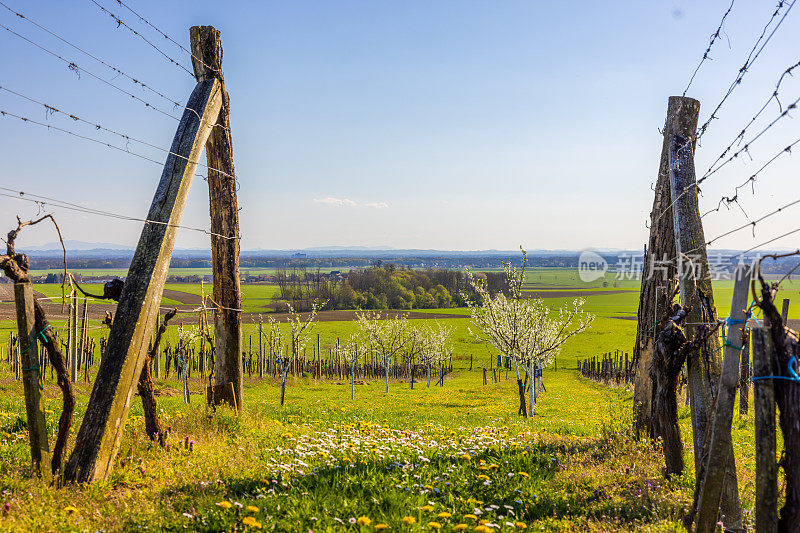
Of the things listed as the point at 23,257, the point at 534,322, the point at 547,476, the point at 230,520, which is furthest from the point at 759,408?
the point at 534,322

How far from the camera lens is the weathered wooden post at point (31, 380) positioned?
450 cm

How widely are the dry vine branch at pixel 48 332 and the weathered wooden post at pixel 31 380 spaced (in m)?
0.07

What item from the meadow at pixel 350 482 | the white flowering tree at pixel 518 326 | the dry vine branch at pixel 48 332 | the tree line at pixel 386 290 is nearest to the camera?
the meadow at pixel 350 482

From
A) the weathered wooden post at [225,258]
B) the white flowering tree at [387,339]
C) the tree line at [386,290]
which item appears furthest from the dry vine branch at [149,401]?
the tree line at [386,290]

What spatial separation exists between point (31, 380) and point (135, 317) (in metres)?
1.00

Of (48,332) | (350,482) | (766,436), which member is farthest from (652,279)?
(48,332)

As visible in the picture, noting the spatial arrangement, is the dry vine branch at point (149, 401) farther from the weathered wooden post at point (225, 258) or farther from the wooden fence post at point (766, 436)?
the wooden fence post at point (766, 436)

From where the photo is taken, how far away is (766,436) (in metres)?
3.31

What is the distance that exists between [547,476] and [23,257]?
18.7ft

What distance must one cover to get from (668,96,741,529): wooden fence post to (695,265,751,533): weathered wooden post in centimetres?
56

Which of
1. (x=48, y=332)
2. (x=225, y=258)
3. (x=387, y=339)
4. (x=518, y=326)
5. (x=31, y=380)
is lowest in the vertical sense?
(x=387, y=339)

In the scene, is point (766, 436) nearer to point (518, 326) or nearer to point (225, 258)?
point (225, 258)

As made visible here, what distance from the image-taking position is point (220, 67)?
7.68 metres

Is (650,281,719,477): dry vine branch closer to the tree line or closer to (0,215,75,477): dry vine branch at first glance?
(0,215,75,477): dry vine branch
